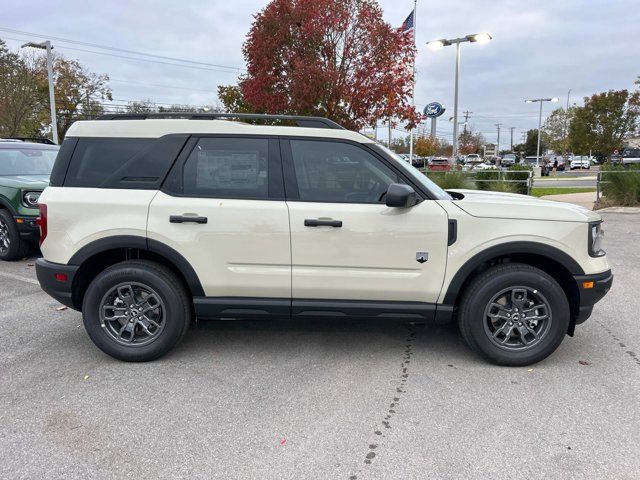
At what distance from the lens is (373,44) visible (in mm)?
10602

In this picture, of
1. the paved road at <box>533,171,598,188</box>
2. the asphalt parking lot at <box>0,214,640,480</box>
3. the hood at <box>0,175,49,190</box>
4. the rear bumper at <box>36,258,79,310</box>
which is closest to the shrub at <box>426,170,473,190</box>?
the asphalt parking lot at <box>0,214,640,480</box>

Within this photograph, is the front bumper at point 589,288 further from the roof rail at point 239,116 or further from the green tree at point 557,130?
the green tree at point 557,130

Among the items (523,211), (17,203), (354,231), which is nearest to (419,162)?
(17,203)

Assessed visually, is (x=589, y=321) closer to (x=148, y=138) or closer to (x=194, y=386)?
(x=194, y=386)

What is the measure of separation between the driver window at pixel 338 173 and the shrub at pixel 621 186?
12017mm

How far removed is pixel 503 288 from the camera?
12.0ft

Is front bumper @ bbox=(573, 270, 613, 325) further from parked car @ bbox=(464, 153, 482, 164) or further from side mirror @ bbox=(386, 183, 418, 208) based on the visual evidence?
parked car @ bbox=(464, 153, 482, 164)

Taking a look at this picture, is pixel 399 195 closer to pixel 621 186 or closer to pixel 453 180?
pixel 453 180

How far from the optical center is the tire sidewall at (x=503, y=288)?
11.9 feet

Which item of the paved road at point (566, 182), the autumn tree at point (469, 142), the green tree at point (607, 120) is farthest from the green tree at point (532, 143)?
the paved road at point (566, 182)

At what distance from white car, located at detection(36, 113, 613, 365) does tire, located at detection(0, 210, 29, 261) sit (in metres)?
4.27

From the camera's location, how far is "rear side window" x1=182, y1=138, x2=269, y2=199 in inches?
148

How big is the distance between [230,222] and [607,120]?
54.6m

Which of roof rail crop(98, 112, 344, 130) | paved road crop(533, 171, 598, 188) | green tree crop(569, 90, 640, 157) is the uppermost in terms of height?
green tree crop(569, 90, 640, 157)
